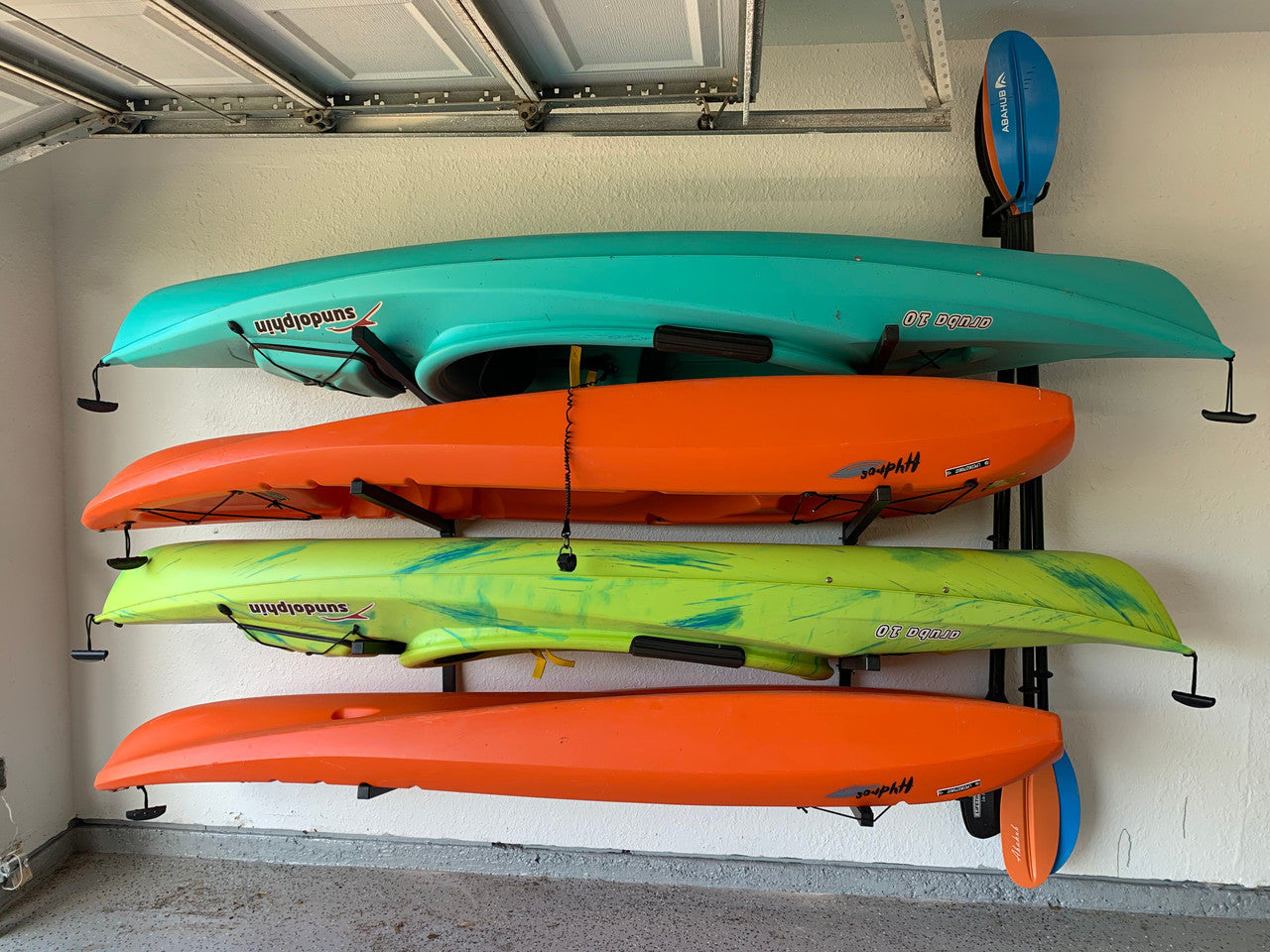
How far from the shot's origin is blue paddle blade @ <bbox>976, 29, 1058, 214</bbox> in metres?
1.35

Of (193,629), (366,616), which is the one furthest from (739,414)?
(193,629)

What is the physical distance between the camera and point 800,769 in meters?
1.24

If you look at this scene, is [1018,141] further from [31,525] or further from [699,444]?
[31,525]

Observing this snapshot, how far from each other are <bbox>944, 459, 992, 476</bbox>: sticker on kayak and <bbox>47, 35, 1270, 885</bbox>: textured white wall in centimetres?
38

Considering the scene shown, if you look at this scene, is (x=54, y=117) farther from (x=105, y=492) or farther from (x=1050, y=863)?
(x=1050, y=863)

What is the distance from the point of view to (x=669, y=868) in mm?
1676

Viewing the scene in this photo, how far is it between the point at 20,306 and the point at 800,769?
2.19 metres

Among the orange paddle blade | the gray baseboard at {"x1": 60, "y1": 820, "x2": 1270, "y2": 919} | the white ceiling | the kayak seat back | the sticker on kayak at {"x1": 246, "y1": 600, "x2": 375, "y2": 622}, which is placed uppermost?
the white ceiling

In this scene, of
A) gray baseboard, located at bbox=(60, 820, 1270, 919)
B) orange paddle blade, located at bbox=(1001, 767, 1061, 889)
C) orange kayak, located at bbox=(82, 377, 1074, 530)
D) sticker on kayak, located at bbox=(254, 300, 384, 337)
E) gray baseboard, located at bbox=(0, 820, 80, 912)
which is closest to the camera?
orange kayak, located at bbox=(82, 377, 1074, 530)

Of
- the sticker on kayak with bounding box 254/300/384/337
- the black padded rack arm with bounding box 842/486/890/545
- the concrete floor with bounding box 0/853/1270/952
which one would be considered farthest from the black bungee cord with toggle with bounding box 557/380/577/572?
the concrete floor with bounding box 0/853/1270/952

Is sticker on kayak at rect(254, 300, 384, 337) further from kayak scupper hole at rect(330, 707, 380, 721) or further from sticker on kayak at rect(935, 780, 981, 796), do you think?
sticker on kayak at rect(935, 780, 981, 796)

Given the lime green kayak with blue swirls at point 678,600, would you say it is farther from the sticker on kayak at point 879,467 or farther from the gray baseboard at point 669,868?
the gray baseboard at point 669,868

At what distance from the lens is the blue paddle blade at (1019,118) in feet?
4.43

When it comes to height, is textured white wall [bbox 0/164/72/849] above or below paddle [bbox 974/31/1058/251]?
below
